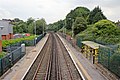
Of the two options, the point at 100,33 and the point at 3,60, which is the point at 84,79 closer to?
the point at 3,60

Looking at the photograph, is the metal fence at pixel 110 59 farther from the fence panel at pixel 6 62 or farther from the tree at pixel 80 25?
the tree at pixel 80 25

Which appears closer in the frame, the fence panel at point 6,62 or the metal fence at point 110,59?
the metal fence at point 110,59

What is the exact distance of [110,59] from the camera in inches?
882

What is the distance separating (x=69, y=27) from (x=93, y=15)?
2502 cm

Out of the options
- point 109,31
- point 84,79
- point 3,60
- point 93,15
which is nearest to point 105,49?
point 84,79

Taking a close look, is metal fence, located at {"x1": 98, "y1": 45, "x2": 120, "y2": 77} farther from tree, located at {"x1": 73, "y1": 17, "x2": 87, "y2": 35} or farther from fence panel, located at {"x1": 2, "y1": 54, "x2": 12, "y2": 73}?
tree, located at {"x1": 73, "y1": 17, "x2": 87, "y2": 35}

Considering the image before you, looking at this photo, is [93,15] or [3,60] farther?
[93,15]

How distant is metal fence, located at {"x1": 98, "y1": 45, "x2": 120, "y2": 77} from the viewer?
20309 millimetres

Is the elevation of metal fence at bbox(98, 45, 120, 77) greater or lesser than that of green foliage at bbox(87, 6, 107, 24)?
lesser

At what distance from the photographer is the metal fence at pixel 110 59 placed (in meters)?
20.3

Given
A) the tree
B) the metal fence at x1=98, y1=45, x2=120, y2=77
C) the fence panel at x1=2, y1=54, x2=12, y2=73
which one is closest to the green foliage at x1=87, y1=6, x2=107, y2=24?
the tree

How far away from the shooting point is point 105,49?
80.2 ft

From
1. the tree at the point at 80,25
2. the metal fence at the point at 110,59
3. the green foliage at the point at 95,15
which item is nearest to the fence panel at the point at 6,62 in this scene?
the metal fence at the point at 110,59

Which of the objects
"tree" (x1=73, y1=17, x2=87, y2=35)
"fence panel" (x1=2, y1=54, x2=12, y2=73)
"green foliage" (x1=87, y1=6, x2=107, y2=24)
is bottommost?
"fence panel" (x1=2, y1=54, x2=12, y2=73)
